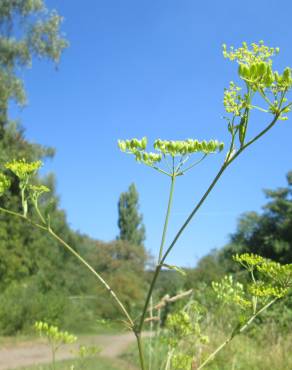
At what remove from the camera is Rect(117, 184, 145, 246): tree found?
48969mm

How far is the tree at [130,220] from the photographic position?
161 ft

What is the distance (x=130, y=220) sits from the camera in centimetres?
4897

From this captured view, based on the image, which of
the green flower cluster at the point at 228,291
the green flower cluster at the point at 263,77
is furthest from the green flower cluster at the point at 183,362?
the green flower cluster at the point at 263,77

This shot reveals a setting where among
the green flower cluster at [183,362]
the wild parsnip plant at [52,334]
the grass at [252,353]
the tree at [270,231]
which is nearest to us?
the green flower cluster at [183,362]

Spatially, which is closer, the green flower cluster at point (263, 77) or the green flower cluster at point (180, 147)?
the green flower cluster at point (263, 77)

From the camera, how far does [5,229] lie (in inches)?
806

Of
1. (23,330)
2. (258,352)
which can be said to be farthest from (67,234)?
(258,352)

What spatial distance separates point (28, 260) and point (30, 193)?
66.3ft

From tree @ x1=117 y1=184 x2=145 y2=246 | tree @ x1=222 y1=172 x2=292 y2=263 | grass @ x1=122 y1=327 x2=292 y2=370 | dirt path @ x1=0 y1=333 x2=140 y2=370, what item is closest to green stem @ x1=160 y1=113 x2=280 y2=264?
grass @ x1=122 y1=327 x2=292 y2=370

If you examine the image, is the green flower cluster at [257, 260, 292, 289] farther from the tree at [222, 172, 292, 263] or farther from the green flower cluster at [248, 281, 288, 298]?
the tree at [222, 172, 292, 263]

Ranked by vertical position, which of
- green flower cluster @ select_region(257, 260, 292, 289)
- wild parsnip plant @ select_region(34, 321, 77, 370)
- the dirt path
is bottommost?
the dirt path

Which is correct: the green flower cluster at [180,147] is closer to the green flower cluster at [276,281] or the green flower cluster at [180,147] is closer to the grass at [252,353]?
the green flower cluster at [276,281]

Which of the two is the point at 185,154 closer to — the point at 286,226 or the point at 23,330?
the point at 23,330

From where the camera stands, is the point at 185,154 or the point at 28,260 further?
the point at 28,260
